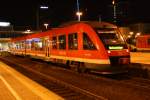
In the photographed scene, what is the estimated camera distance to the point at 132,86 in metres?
13.1

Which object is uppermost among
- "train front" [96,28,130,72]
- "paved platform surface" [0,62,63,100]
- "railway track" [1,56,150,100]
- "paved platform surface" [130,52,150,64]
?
"train front" [96,28,130,72]

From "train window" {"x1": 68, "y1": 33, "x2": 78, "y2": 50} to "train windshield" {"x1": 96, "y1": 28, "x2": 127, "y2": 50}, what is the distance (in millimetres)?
2401

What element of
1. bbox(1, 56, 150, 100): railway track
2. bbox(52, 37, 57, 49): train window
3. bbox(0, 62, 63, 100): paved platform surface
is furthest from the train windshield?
bbox(52, 37, 57, 49): train window

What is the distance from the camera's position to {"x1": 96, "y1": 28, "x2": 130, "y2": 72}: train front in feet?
51.1

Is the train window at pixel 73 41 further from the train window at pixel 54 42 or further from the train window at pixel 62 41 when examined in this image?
the train window at pixel 54 42

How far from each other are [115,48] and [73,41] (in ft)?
12.7

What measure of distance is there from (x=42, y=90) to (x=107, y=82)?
12.4 feet

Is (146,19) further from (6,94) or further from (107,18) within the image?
(6,94)

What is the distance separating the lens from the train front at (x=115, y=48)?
15578mm

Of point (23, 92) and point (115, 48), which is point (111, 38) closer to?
point (115, 48)

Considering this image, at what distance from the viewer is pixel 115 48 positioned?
52.3 ft

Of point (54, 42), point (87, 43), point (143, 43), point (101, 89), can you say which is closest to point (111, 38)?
point (87, 43)

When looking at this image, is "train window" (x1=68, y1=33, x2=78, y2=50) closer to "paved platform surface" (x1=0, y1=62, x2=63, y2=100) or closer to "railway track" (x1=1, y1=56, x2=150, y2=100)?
"railway track" (x1=1, y1=56, x2=150, y2=100)

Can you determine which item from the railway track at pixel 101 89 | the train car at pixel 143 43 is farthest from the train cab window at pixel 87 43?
the train car at pixel 143 43
